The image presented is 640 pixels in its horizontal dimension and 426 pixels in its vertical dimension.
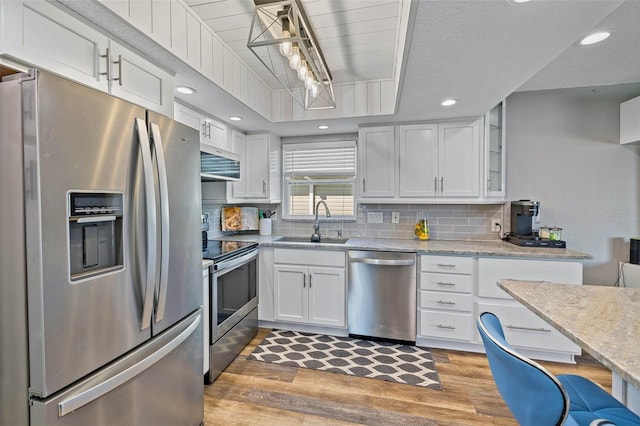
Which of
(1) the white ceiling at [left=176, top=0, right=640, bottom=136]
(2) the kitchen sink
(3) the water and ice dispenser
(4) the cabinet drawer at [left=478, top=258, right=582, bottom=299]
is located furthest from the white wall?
(3) the water and ice dispenser

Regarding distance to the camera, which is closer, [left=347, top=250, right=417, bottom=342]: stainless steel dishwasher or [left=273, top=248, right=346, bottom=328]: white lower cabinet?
[left=347, top=250, right=417, bottom=342]: stainless steel dishwasher

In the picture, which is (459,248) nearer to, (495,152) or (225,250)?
(495,152)

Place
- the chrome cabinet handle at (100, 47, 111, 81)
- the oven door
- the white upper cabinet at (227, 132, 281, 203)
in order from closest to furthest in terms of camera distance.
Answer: the chrome cabinet handle at (100, 47, 111, 81), the oven door, the white upper cabinet at (227, 132, 281, 203)

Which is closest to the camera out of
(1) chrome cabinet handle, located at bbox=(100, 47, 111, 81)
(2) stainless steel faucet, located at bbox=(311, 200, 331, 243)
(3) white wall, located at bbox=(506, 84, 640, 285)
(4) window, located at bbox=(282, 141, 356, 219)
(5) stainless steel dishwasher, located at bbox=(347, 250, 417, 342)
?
(1) chrome cabinet handle, located at bbox=(100, 47, 111, 81)

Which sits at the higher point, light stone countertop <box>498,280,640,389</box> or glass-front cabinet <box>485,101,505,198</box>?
glass-front cabinet <box>485,101,505,198</box>

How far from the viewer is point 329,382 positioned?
2.14m

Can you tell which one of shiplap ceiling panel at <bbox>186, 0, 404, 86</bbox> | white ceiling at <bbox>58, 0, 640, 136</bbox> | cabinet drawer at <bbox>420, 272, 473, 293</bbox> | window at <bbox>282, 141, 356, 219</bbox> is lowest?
cabinet drawer at <bbox>420, 272, 473, 293</bbox>

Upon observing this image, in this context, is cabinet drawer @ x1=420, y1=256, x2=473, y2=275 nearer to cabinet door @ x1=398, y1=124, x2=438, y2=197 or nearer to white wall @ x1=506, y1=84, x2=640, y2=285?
cabinet door @ x1=398, y1=124, x2=438, y2=197

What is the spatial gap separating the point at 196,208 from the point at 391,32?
1723mm

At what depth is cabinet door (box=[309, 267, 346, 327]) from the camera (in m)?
2.85

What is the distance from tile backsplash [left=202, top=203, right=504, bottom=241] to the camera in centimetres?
309

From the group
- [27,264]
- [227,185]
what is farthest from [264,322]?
[27,264]

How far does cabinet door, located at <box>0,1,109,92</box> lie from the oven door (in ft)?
4.57

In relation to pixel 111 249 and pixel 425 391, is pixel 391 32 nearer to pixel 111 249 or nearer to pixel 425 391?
pixel 111 249
